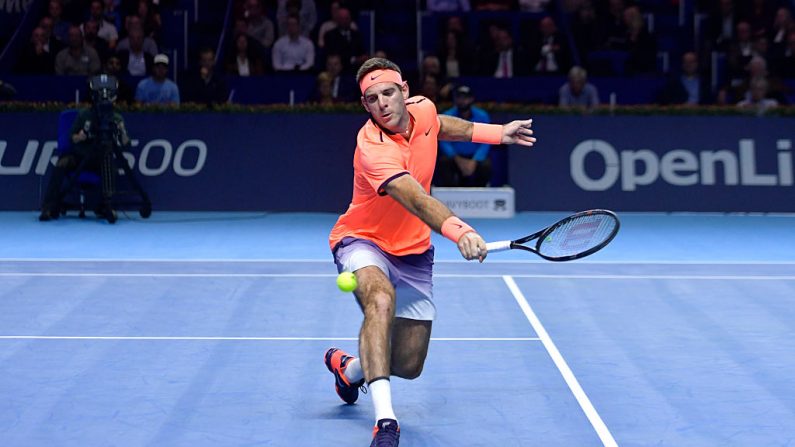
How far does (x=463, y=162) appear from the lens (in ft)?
45.4

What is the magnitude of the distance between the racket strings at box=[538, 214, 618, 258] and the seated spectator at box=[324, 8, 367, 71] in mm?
10889

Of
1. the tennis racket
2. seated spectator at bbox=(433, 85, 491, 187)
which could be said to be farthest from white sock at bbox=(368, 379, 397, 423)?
seated spectator at bbox=(433, 85, 491, 187)

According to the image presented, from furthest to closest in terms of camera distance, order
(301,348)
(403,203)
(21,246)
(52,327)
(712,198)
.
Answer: (712,198) < (21,246) < (52,327) < (301,348) < (403,203)

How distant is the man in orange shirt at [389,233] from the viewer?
5.22 m

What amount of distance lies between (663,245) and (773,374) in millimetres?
5490

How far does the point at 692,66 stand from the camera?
16.2 metres

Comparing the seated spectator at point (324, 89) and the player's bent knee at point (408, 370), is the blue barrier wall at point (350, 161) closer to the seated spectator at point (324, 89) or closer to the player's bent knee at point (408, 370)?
the seated spectator at point (324, 89)

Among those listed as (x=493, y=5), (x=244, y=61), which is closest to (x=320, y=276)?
(x=244, y=61)

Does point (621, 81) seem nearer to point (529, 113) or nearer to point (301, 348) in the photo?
point (529, 113)

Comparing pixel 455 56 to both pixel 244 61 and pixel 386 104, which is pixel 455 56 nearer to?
pixel 244 61

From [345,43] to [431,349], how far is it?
9.26 metres

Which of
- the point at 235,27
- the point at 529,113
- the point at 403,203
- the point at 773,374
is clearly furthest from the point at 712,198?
the point at 403,203

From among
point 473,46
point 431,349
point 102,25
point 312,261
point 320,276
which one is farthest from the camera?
point 102,25

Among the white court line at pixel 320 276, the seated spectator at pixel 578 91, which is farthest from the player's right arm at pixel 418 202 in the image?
the seated spectator at pixel 578 91
